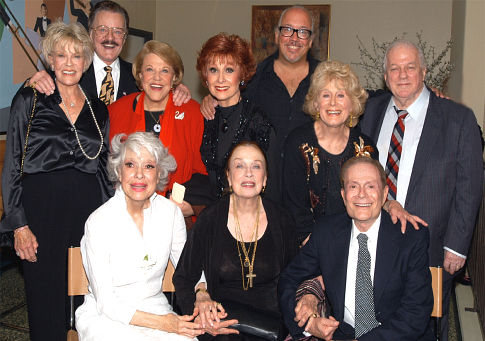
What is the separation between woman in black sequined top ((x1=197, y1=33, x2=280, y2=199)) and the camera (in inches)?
121

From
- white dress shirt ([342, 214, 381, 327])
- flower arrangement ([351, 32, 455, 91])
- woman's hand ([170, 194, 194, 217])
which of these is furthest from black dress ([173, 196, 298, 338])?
flower arrangement ([351, 32, 455, 91])

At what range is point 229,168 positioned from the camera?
274cm

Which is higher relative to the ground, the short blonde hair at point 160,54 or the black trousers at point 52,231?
the short blonde hair at point 160,54

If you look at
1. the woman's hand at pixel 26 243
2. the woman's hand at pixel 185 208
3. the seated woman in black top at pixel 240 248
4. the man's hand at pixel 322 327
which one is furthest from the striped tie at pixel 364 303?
the woman's hand at pixel 26 243

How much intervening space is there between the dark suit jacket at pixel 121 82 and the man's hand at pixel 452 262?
2.42 m

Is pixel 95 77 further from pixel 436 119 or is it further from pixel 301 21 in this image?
pixel 436 119

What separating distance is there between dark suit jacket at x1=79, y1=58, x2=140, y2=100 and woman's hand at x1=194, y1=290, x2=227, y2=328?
176 centimetres

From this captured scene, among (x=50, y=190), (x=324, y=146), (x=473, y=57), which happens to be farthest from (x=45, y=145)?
(x=473, y=57)

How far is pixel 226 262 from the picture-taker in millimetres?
2637

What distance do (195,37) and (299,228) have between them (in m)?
6.33

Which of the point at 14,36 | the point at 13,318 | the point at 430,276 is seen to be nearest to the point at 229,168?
the point at 430,276

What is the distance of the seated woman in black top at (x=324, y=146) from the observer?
2.87m

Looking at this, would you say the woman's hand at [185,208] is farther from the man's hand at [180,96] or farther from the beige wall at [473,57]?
the beige wall at [473,57]

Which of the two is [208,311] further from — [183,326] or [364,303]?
[364,303]
